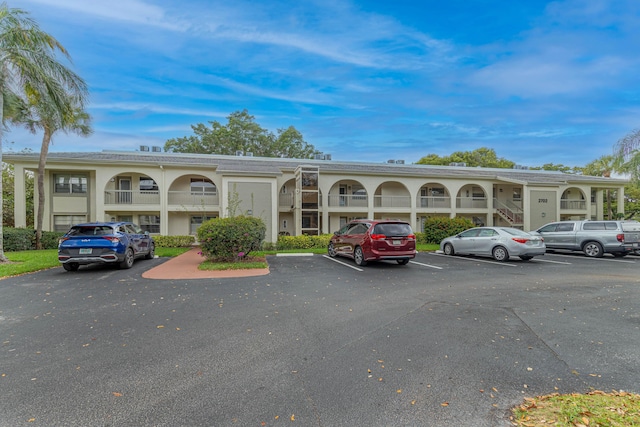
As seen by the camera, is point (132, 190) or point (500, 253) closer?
point (500, 253)

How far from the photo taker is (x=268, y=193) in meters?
17.9

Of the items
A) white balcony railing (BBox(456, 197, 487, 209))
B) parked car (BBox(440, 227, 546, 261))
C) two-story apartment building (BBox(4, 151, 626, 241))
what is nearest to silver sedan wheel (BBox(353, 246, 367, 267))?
parked car (BBox(440, 227, 546, 261))

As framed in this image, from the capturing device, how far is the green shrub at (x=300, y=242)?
17359 mm

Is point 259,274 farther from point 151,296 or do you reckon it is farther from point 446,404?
point 446,404

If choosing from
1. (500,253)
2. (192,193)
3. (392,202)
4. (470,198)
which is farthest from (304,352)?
(470,198)

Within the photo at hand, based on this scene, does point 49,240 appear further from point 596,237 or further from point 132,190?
point 596,237

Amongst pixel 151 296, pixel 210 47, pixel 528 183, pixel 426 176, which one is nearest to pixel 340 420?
pixel 151 296

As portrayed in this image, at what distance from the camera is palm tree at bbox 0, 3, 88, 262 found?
36.2ft

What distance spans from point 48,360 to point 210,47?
47.4 feet

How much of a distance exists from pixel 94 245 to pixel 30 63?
23.7ft

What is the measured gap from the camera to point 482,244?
13.4 metres

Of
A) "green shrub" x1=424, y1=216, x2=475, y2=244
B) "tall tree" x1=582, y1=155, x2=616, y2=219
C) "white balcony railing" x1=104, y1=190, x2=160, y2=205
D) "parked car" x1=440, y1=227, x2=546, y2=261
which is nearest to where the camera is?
"parked car" x1=440, y1=227, x2=546, y2=261

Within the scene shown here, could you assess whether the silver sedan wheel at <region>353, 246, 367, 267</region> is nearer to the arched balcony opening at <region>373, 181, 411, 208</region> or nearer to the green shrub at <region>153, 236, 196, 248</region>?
the green shrub at <region>153, 236, 196, 248</region>

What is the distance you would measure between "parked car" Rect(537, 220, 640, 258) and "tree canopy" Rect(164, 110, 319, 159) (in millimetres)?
28727
